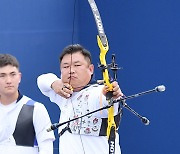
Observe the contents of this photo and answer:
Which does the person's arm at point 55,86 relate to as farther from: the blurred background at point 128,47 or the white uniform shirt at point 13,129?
the blurred background at point 128,47

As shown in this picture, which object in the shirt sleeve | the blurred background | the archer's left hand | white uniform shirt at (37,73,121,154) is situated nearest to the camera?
the archer's left hand

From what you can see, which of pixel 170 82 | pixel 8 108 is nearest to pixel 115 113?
pixel 8 108

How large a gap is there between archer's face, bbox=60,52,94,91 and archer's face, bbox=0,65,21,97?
31 centimetres

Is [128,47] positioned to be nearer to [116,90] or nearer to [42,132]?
[42,132]

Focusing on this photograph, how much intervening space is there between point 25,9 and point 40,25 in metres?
0.16

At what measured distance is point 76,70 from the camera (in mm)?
2270

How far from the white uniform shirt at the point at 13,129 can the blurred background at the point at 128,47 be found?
114 centimetres

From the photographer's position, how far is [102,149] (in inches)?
87.0

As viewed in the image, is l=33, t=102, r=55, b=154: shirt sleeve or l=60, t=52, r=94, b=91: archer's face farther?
l=33, t=102, r=55, b=154: shirt sleeve

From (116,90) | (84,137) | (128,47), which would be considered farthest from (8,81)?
(128,47)

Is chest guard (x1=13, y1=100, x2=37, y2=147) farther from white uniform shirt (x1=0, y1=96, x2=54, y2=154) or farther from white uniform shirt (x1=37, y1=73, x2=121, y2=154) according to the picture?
white uniform shirt (x1=37, y1=73, x2=121, y2=154)

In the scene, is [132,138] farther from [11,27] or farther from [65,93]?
[65,93]

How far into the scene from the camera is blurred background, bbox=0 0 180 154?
3.61 metres

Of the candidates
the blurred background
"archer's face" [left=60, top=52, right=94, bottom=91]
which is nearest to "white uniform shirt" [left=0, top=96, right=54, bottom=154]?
"archer's face" [left=60, top=52, right=94, bottom=91]
